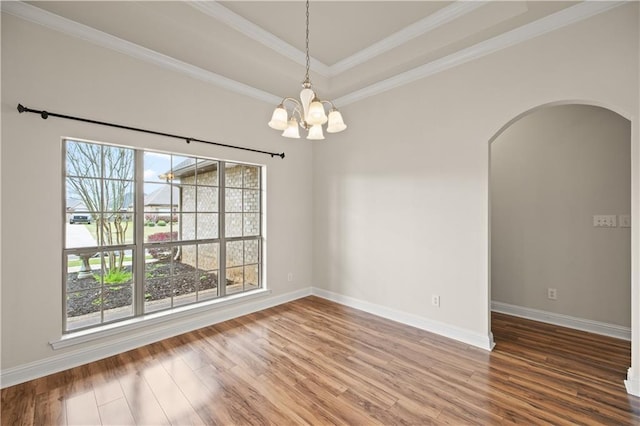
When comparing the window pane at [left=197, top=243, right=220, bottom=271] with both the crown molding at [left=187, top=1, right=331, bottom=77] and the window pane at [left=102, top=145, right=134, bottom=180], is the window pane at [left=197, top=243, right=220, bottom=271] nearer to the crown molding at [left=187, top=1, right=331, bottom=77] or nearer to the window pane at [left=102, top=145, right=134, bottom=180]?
the window pane at [left=102, top=145, right=134, bottom=180]

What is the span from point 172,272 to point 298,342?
1705 mm

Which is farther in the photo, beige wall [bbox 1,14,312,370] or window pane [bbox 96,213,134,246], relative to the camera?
window pane [bbox 96,213,134,246]

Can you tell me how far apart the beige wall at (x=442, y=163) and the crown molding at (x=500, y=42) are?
2.4 inches

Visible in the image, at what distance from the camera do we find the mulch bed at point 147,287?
2.60m

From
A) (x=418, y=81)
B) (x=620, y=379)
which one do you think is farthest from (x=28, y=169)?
(x=620, y=379)

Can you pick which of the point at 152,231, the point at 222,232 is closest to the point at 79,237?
the point at 152,231

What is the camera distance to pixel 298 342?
2904mm

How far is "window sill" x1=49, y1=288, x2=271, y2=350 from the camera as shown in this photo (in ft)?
8.02

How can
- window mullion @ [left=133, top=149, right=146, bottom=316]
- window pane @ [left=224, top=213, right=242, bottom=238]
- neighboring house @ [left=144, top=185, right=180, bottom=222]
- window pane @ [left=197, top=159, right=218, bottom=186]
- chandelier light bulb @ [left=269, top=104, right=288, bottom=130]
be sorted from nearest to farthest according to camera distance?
chandelier light bulb @ [left=269, top=104, right=288, bottom=130] < window mullion @ [left=133, top=149, right=146, bottom=316] < neighboring house @ [left=144, top=185, right=180, bottom=222] < window pane @ [left=197, top=159, right=218, bottom=186] < window pane @ [left=224, top=213, right=242, bottom=238]

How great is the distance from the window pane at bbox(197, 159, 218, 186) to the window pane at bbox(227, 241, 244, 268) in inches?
34.0

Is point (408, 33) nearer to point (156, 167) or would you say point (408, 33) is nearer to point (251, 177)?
point (251, 177)

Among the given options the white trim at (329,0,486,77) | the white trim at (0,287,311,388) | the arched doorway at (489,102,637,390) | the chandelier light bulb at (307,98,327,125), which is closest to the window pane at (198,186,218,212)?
the white trim at (0,287,311,388)

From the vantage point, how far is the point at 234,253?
3.81 metres

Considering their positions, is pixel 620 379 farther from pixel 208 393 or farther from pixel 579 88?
pixel 208 393
